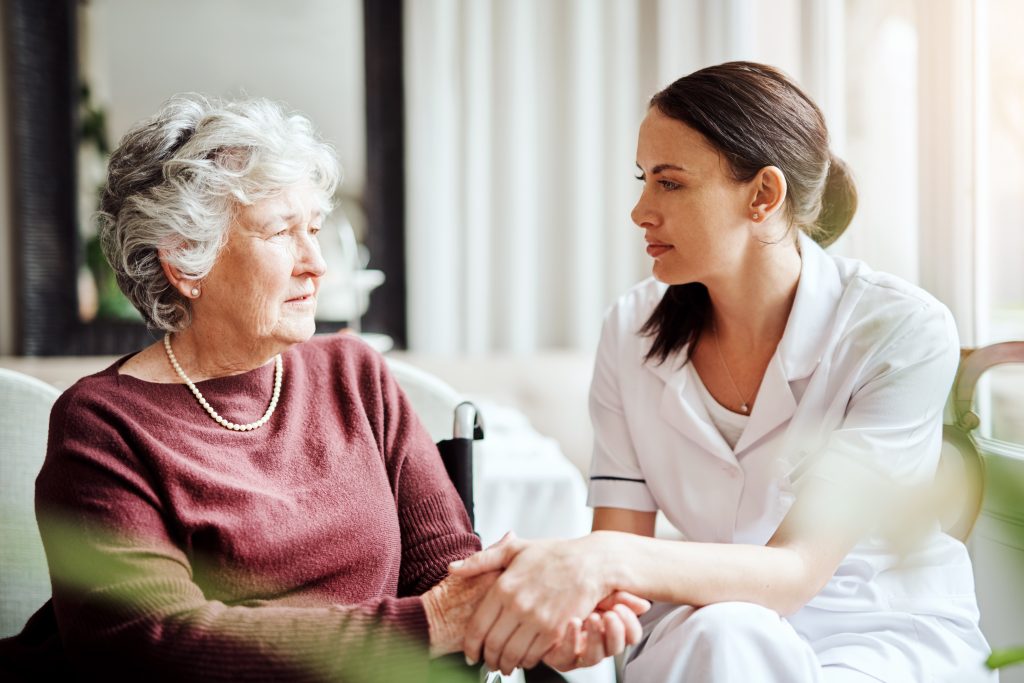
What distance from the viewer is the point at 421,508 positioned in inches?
50.5

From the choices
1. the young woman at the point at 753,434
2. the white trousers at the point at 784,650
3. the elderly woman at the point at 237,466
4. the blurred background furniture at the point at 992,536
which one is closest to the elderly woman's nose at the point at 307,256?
the elderly woman at the point at 237,466

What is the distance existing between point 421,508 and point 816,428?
24.0 inches

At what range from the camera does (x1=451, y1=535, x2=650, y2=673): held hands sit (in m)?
1.06

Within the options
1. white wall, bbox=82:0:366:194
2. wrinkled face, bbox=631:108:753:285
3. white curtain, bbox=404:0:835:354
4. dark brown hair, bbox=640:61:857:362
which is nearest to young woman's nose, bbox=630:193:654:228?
wrinkled face, bbox=631:108:753:285

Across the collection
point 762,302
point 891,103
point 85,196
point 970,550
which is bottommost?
point 970,550

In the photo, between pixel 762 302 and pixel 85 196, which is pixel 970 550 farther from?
pixel 85 196

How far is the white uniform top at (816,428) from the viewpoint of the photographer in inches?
49.0

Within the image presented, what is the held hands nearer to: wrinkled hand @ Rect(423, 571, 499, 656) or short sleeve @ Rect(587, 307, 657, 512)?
wrinkled hand @ Rect(423, 571, 499, 656)

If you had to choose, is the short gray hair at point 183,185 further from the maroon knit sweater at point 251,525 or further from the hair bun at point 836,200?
the hair bun at point 836,200

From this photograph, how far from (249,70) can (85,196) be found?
755mm

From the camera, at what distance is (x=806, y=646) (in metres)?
1.13

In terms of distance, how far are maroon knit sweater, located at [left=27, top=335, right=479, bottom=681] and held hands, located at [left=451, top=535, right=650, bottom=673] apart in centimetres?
9

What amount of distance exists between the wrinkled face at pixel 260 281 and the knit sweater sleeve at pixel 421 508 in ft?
0.63

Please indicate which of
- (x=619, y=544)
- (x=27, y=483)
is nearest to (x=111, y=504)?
(x=27, y=483)
